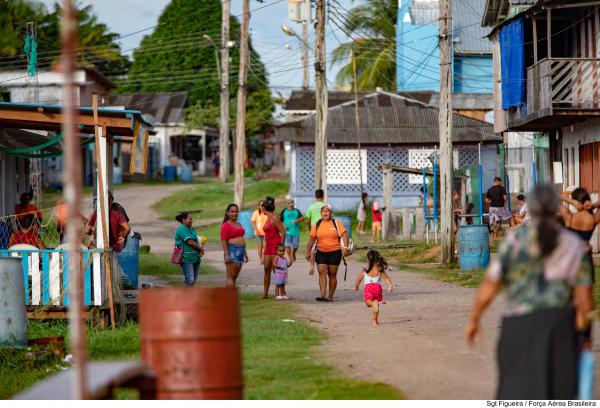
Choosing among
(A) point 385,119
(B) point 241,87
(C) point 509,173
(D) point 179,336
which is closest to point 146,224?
(B) point 241,87

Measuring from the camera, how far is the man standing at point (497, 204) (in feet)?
94.9

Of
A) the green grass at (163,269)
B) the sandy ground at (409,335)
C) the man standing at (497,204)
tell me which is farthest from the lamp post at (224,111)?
the sandy ground at (409,335)

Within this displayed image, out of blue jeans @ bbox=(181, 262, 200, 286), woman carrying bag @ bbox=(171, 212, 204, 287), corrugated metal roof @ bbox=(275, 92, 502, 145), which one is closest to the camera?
woman carrying bag @ bbox=(171, 212, 204, 287)

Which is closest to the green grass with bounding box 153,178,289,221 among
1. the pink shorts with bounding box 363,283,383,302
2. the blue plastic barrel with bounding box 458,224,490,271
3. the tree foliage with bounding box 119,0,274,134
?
the blue plastic barrel with bounding box 458,224,490,271

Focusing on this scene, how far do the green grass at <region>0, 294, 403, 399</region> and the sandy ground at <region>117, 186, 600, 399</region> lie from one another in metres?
0.23

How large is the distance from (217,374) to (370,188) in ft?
116

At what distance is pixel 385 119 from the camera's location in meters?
43.3

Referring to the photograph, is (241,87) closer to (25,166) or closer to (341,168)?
(341,168)

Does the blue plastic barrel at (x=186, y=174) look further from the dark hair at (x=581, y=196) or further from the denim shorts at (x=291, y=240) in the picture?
the dark hair at (x=581, y=196)

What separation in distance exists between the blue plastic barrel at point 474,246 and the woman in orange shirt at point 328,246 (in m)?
5.56

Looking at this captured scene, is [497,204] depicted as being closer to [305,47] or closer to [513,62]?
[513,62]

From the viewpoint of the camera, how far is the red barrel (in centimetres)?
713

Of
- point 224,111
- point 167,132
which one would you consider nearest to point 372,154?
point 224,111

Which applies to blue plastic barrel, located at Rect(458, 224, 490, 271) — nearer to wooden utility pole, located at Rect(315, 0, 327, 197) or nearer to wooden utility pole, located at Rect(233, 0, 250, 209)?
wooden utility pole, located at Rect(315, 0, 327, 197)
